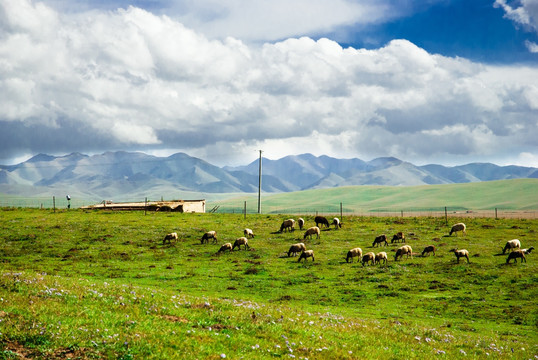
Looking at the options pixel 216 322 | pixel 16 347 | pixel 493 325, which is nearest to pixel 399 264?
pixel 493 325

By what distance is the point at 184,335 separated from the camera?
13.9 m

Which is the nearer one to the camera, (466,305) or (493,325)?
(493,325)

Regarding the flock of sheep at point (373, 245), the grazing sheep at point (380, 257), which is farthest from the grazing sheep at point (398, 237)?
the grazing sheep at point (380, 257)

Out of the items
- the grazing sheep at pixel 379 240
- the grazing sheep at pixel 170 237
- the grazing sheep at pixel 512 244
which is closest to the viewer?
the grazing sheep at pixel 512 244

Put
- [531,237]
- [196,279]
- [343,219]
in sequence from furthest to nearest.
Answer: [343,219] < [531,237] < [196,279]

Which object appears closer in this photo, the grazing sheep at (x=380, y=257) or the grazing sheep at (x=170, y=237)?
the grazing sheep at (x=380, y=257)

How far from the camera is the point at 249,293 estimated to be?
34406 millimetres

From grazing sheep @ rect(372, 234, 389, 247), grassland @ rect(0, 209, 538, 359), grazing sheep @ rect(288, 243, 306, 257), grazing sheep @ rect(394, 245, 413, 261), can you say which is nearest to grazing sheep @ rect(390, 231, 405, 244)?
grassland @ rect(0, 209, 538, 359)

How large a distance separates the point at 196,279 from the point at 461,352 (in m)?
26.2

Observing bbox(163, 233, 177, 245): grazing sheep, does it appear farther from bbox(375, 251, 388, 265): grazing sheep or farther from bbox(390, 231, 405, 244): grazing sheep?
bbox(390, 231, 405, 244): grazing sheep

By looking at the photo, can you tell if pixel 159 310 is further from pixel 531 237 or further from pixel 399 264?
pixel 531 237

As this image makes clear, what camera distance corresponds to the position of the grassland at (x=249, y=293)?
44.3 ft

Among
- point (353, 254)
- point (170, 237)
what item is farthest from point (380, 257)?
point (170, 237)

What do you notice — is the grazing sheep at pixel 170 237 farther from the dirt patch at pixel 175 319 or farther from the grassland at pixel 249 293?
the dirt patch at pixel 175 319
